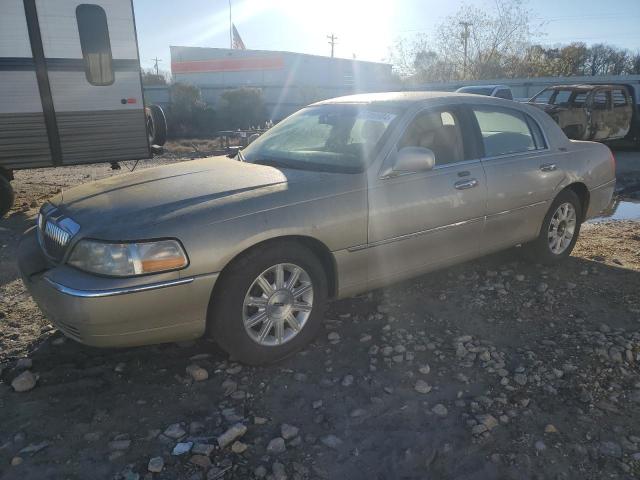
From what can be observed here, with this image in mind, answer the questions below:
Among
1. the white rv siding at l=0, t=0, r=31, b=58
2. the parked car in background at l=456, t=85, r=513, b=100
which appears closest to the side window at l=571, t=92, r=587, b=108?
the parked car in background at l=456, t=85, r=513, b=100

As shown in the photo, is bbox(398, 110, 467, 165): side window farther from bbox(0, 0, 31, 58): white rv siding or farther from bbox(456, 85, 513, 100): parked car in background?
bbox(456, 85, 513, 100): parked car in background

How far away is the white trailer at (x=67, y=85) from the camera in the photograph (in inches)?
269

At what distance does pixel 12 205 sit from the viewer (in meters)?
7.25

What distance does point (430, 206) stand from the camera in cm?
378

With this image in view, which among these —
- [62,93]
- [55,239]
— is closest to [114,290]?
[55,239]

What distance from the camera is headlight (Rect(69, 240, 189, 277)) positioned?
2.75 meters

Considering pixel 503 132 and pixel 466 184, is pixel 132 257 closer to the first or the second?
pixel 466 184

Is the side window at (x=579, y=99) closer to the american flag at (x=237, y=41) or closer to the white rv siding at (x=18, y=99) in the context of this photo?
the white rv siding at (x=18, y=99)

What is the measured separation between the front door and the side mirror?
11 centimetres

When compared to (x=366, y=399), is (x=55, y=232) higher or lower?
higher

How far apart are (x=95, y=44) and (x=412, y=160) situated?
5874mm

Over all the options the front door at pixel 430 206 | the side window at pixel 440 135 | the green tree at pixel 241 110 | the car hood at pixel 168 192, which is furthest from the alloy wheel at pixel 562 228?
the green tree at pixel 241 110

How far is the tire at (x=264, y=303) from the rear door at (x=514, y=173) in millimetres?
1723

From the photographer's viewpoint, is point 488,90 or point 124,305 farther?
point 488,90
